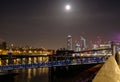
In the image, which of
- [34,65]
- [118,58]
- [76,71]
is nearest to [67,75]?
[76,71]

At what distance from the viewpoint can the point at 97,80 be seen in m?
3.94

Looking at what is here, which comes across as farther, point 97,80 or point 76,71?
point 76,71

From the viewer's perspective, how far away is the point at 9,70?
40.0m

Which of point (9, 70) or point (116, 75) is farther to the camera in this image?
point (9, 70)

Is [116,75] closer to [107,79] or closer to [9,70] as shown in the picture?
[107,79]

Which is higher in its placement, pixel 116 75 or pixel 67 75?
pixel 116 75

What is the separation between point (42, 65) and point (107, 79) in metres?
41.9

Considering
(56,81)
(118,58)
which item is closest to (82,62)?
(56,81)

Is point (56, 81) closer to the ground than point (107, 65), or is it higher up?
closer to the ground

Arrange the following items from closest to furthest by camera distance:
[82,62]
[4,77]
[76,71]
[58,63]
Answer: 1. [4,77]
2. [58,63]
3. [82,62]
4. [76,71]

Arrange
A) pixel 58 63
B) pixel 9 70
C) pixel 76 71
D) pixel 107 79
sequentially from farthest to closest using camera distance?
pixel 76 71 < pixel 58 63 < pixel 9 70 < pixel 107 79

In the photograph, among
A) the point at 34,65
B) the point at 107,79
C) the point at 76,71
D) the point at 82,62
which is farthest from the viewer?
the point at 76,71

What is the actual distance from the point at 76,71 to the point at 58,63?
11840mm

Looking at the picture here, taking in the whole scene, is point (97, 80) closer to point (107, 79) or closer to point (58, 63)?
point (107, 79)
